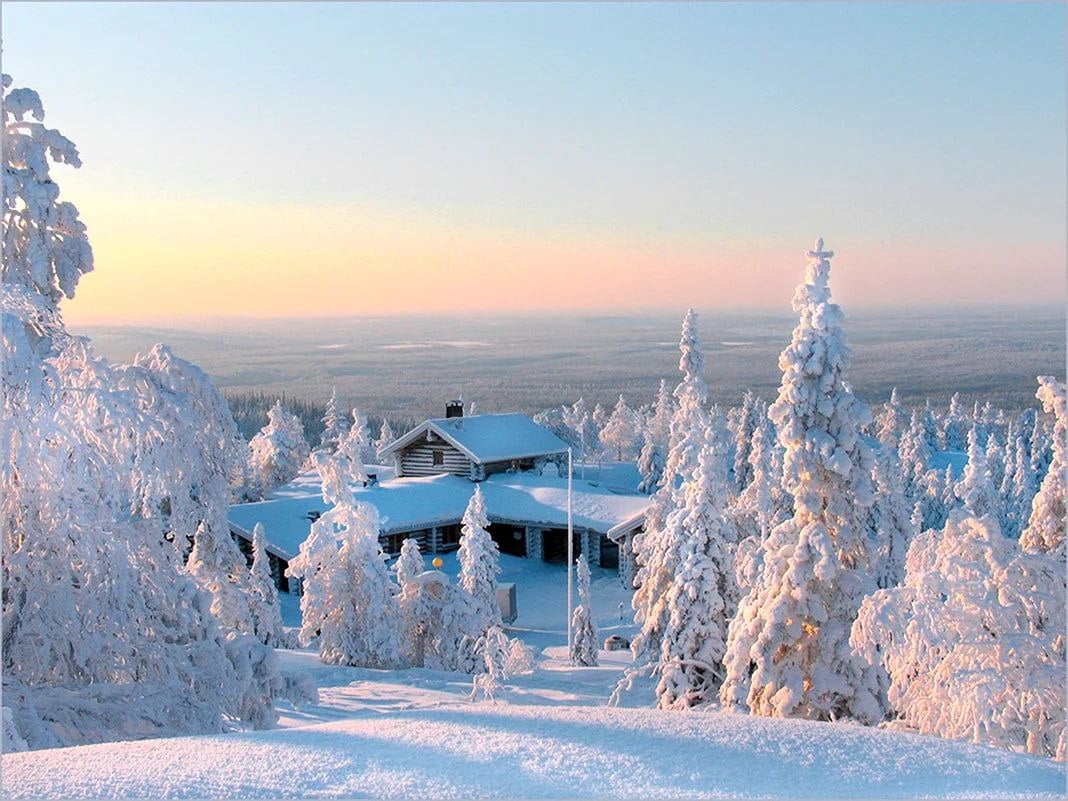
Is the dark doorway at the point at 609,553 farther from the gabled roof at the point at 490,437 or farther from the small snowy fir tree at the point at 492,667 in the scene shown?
the small snowy fir tree at the point at 492,667

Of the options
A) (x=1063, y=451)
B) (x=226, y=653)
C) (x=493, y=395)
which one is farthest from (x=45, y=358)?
(x=493, y=395)

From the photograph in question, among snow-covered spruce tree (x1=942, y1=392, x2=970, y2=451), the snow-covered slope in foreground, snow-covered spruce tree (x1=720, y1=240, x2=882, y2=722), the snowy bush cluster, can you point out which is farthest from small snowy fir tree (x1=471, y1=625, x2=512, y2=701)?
snow-covered spruce tree (x1=942, y1=392, x2=970, y2=451)

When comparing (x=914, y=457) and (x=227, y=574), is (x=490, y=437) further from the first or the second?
(x=914, y=457)

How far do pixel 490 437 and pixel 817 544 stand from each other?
42537 millimetres

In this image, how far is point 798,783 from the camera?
746 centimetres

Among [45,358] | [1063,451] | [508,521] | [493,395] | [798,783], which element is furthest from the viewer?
[493,395]

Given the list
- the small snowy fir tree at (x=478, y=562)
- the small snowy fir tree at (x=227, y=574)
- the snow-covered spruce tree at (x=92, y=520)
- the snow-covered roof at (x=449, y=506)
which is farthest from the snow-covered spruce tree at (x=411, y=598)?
the snow-covered spruce tree at (x=92, y=520)

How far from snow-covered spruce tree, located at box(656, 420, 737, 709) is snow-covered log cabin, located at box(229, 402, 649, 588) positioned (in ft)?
74.3

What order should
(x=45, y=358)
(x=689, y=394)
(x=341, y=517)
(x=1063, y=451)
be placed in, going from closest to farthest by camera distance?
(x=45, y=358) → (x=1063, y=451) → (x=341, y=517) → (x=689, y=394)

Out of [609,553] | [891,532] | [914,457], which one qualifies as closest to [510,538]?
[609,553]

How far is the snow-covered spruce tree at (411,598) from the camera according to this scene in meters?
32.5

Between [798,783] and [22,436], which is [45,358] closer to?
[22,436]

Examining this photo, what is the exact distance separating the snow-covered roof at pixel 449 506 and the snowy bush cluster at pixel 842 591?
20.8 meters

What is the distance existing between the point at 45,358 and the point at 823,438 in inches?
441
